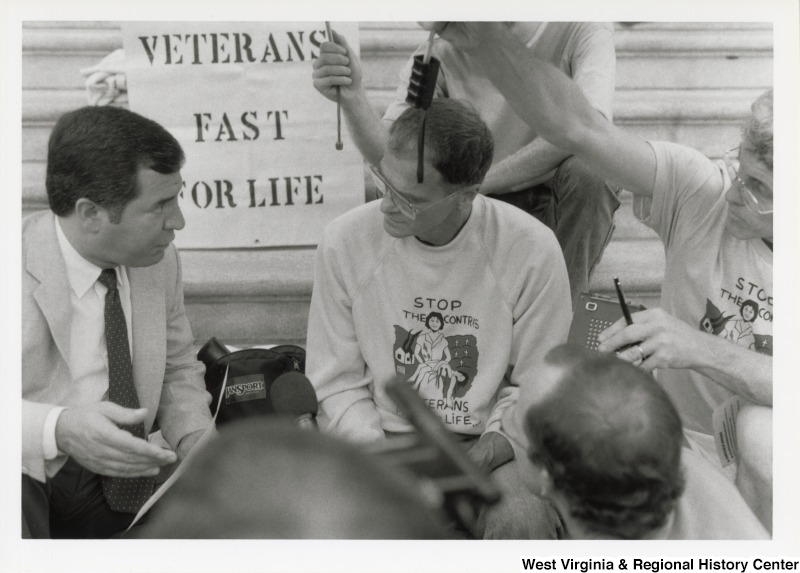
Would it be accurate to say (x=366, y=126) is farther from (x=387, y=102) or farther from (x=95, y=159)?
(x=95, y=159)

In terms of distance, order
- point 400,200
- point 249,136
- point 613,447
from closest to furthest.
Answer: point 613,447
point 400,200
point 249,136

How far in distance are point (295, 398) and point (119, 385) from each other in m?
0.44

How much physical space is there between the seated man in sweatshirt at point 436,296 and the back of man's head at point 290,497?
4.08ft

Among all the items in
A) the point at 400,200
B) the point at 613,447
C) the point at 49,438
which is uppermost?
the point at 400,200

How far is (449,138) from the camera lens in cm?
214

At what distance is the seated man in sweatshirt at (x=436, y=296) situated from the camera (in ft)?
6.78

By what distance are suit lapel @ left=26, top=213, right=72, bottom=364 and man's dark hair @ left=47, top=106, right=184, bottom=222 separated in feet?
0.20

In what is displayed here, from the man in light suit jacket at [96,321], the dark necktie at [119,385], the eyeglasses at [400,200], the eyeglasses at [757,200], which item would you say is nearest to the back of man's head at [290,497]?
the man in light suit jacket at [96,321]

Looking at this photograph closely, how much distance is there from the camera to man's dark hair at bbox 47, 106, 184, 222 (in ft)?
6.39

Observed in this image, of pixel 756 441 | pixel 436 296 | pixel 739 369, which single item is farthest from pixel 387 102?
pixel 756 441

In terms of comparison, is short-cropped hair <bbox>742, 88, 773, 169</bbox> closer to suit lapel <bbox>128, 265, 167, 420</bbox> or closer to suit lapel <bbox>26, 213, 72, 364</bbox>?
suit lapel <bbox>128, 265, 167, 420</bbox>

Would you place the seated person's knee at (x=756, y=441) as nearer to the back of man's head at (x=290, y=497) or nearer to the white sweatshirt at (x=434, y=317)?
the white sweatshirt at (x=434, y=317)
